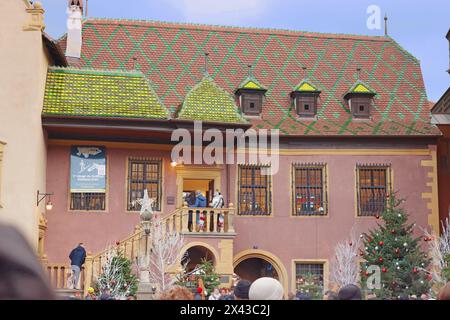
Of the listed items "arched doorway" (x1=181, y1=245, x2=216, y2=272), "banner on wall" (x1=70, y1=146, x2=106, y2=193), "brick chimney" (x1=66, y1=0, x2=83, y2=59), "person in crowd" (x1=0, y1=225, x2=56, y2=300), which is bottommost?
"person in crowd" (x1=0, y1=225, x2=56, y2=300)

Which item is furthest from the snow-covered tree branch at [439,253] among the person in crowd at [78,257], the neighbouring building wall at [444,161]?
the person in crowd at [78,257]

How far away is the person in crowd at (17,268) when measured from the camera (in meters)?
2.33

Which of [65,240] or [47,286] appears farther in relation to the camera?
[65,240]

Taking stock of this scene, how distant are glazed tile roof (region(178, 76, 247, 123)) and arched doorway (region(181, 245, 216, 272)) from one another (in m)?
4.16

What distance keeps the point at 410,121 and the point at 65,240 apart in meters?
12.6

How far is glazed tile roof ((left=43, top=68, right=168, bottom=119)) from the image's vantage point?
27.7 m

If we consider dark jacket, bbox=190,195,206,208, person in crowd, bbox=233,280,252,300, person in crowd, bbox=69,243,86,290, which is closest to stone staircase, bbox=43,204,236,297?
person in crowd, bbox=69,243,86,290

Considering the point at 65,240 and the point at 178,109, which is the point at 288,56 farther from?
the point at 65,240

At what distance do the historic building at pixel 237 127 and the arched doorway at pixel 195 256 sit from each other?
0.22 feet

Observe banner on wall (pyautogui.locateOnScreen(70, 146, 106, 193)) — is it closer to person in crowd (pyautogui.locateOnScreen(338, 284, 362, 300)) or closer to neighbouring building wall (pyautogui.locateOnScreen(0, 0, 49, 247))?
neighbouring building wall (pyautogui.locateOnScreen(0, 0, 49, 247))

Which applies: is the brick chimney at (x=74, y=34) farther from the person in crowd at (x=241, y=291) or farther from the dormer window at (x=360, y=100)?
the person in crowd at (x=241, y=291)

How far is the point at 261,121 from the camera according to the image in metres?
31.2

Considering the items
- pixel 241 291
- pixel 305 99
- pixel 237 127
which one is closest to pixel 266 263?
pixel 237 127
